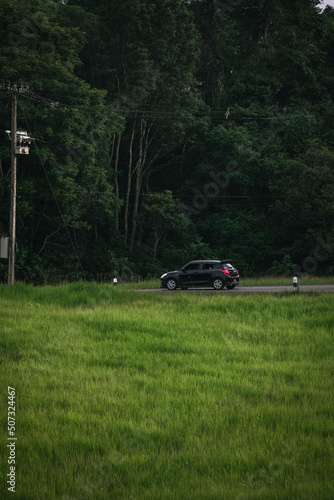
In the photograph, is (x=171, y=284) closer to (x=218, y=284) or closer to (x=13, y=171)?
(x=218, y=284)

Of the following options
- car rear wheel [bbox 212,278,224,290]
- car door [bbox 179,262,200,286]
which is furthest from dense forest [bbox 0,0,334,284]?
car rear wheel [bbox 212,278,224,290]

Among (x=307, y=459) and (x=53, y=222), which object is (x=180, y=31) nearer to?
(x=53, y=222)

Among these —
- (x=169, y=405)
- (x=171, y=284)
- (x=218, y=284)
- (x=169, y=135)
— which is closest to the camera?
(x=169, y=405)

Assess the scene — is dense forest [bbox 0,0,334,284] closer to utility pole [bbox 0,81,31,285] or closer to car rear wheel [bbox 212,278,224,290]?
utility pole [bbox 0,81,31,285]

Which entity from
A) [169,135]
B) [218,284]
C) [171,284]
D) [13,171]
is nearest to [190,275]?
[171,284]

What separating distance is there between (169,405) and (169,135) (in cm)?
3986

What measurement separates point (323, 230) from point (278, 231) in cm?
495

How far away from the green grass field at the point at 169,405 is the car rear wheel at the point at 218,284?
30.3 feet

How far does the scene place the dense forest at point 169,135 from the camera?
33188 millimetres

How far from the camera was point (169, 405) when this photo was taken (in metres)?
7.48

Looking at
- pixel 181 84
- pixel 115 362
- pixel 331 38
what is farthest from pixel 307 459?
pixel 331 38

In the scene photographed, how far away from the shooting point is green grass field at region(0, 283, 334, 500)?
5.35 m

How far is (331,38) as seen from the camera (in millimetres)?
49125

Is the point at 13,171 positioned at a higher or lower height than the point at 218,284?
higher
